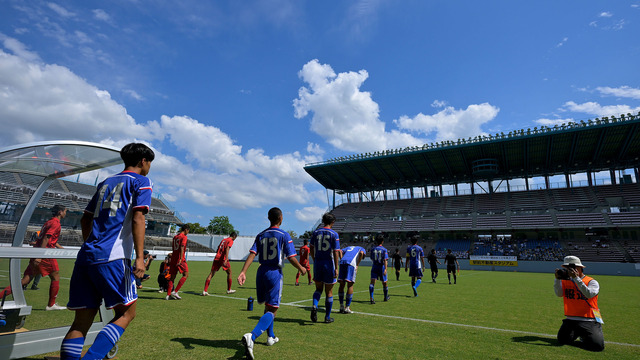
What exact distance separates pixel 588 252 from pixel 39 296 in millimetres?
46037

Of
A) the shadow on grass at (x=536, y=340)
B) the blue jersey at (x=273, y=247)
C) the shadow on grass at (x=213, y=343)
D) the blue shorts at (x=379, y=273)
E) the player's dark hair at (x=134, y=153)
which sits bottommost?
the shadow on grass at (x=536, y=340)

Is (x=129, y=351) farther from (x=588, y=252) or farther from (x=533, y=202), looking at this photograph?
(x=533, y=202)

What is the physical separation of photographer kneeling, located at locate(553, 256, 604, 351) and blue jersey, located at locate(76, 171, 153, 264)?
6156 millimetres

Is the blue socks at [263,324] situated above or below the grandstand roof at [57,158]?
below

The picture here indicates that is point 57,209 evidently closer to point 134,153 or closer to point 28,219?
point 28,219

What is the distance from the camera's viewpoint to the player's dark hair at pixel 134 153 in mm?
3180

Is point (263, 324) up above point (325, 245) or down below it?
below

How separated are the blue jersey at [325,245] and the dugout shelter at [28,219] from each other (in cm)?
380

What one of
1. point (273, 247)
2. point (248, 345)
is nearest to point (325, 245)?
point (273, 247)

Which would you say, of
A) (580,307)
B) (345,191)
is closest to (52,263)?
(580,307)

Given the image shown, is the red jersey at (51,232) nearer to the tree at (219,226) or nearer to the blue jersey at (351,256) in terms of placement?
the blue jersey at (351,256)

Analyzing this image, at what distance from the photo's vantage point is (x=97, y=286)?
275cm

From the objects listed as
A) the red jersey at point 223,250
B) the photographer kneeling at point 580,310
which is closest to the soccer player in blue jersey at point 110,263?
the photographer kneeling at point 580,310

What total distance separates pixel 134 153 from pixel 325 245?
435 cm
